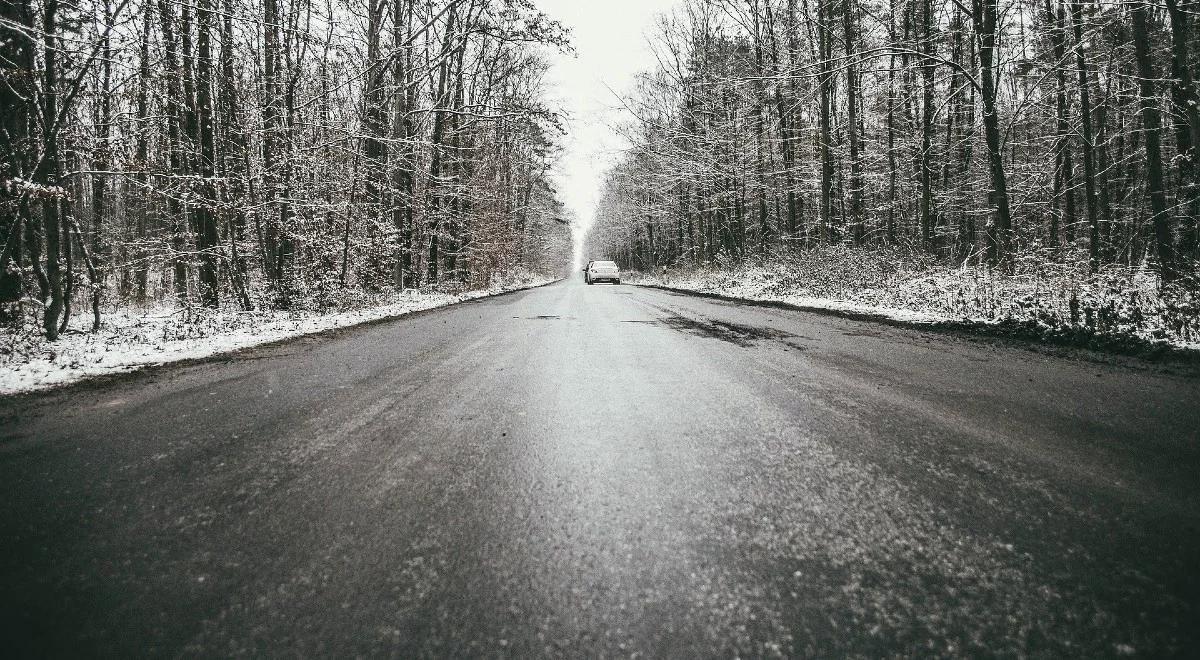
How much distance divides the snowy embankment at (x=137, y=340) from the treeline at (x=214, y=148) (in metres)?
0.53

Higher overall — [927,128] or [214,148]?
[927,128]

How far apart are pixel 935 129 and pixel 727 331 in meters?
18.5

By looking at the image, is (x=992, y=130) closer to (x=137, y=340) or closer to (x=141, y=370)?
(x=141, y=370)

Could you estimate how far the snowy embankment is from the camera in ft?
14.8

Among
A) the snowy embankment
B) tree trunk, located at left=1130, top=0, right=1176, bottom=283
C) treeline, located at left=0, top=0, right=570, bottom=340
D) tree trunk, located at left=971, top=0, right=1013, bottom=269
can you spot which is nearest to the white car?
treeline, located at left=0, top=0, right=570, bottom=340

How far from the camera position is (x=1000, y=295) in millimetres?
7547

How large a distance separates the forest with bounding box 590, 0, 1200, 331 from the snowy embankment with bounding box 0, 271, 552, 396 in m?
10.8

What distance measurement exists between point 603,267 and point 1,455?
1119 inches

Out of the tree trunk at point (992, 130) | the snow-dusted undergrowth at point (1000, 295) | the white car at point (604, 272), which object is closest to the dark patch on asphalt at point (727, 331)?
the snow-dusted undergrowth at point (1000, 295)

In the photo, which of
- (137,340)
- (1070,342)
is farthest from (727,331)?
(137,340)

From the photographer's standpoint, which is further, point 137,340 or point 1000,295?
point 1000,295

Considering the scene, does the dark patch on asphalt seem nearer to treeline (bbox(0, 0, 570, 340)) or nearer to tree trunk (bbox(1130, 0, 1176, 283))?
tree trunk (bbox(1130, 0, 1176, 283))

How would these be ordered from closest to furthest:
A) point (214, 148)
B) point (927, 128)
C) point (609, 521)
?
point (609, 521) < point (214, 148) < point (927, 128)

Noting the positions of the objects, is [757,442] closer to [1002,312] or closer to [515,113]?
[1002,312]
